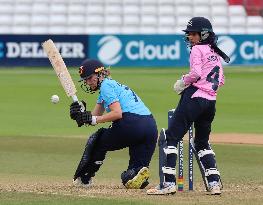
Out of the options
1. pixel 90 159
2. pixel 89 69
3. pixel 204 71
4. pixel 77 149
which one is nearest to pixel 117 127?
pixel 90 159

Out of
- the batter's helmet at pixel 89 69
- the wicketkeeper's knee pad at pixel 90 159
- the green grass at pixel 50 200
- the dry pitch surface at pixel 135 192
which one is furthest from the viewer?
the wicketkeeper's knee pad at pixel 90 159

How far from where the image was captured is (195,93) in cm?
977

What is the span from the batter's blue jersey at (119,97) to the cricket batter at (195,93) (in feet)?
2.56

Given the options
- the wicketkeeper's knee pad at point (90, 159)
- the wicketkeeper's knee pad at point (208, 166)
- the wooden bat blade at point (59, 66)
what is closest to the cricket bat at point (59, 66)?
the wooden bat blade at point (59, 66)

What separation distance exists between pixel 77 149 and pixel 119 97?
4.63 metres

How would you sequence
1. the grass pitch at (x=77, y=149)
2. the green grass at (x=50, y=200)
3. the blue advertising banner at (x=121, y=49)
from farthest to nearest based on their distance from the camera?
the blue advertising banner at (x=121, y=49)
the grass pitch at (x=77, y=149)
the green grass at (x=50, y=200)

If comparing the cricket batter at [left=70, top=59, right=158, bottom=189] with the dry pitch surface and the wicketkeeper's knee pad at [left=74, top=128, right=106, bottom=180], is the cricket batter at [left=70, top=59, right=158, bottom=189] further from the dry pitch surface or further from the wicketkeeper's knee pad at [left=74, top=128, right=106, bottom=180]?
the dry pitch surface

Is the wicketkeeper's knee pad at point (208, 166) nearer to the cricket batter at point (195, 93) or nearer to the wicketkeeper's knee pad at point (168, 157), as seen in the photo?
the cricket batter at point (195, 93)

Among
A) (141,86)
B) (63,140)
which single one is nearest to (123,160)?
(63,140)

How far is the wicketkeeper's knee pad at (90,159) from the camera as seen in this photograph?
10.7 m

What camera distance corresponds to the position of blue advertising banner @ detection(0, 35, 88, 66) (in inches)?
1411

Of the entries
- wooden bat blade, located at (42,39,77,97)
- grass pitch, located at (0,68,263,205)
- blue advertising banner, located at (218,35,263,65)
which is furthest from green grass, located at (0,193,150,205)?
blue advertising banner, located at (218,35,263,65)

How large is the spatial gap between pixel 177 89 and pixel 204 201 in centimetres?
126

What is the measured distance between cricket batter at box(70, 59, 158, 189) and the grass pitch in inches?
10.3
